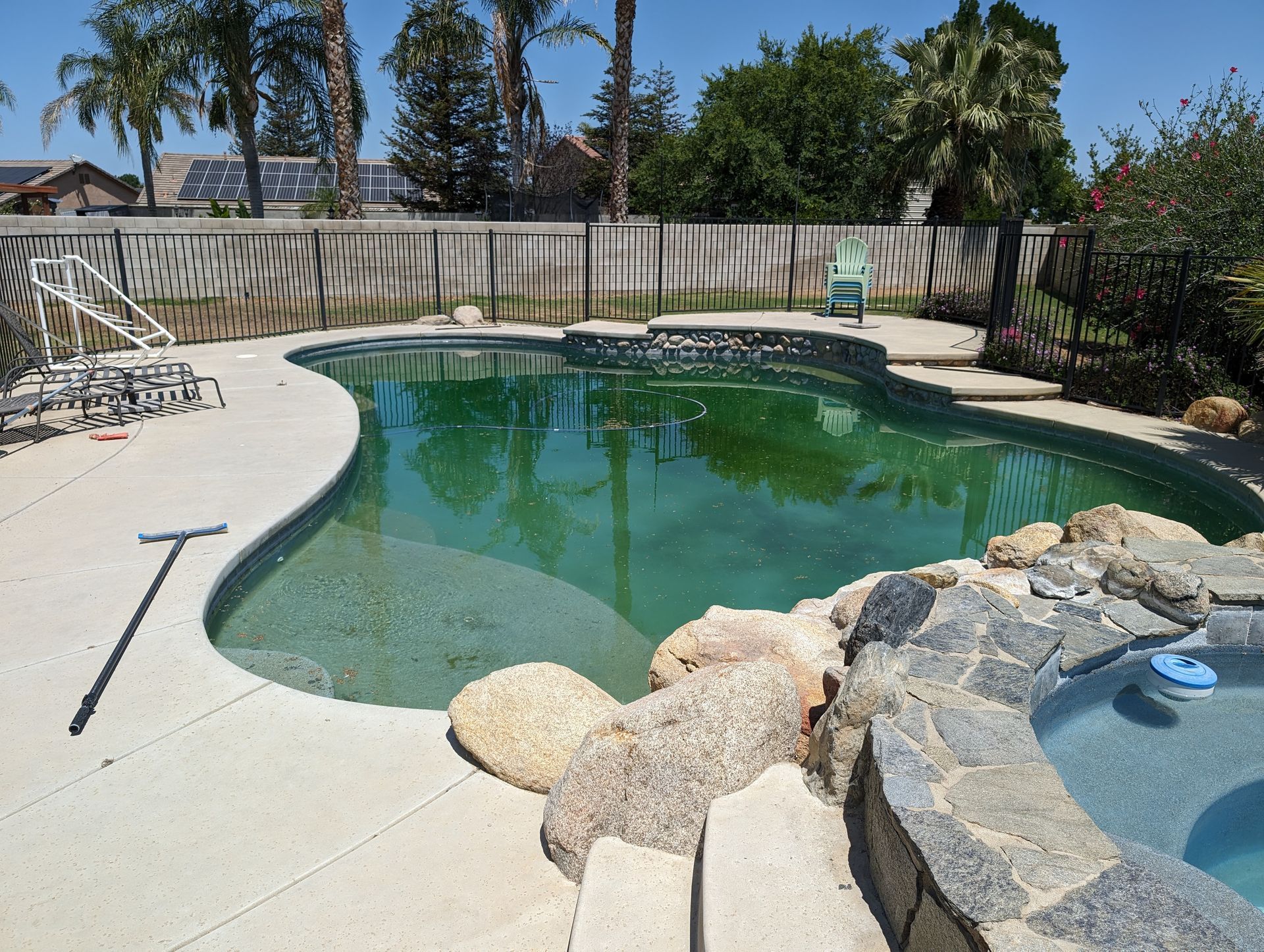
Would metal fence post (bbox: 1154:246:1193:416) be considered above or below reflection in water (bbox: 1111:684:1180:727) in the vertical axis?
above

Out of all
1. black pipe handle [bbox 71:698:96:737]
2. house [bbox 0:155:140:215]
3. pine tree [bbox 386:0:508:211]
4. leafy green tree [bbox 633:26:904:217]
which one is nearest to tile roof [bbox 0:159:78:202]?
house [bbox 0:155:140:215]

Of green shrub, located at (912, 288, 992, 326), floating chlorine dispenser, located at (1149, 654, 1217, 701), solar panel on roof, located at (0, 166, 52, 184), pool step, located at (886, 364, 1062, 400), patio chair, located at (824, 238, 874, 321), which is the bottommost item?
floating chlorine dispenser, located at (1149, 654, 1217, 701)

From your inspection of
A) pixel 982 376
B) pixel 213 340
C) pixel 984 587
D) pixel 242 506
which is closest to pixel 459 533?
pixel 242 506

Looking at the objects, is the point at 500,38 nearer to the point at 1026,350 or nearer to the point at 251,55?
the point at 251,55

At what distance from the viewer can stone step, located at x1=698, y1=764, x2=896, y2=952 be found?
1.89m

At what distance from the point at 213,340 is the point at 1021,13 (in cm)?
2979

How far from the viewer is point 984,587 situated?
3.88 meters

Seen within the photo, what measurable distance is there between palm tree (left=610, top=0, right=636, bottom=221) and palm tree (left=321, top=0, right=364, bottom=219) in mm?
5189

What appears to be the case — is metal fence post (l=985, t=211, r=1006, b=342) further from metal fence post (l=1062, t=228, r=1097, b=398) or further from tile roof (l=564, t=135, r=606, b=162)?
tile roof (l=564, t=135, r=606, b=162)

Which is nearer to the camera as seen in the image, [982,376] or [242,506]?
[242,506]

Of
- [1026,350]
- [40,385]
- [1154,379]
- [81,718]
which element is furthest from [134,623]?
[1026,350]

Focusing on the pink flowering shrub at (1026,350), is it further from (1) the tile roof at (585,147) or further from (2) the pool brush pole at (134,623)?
(1) the tile roof at (585,147)

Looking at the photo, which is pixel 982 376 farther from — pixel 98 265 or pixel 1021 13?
pixel 1021 13

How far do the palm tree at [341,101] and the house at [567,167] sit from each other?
13.4 metres
